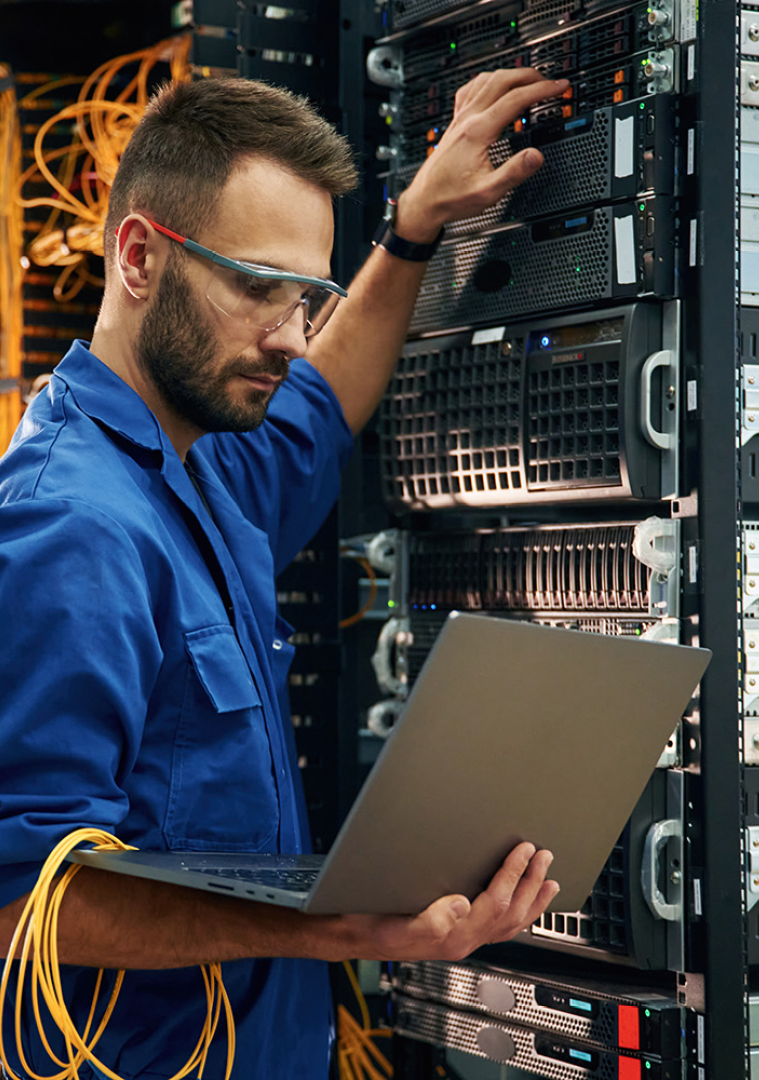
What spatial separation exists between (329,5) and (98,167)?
2.38ft

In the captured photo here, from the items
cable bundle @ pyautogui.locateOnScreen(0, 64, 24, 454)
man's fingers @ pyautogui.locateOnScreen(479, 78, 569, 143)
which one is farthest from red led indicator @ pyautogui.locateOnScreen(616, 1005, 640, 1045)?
cable bundle @ pyautogui.locateOnScreen(0, 64, 24, 454)

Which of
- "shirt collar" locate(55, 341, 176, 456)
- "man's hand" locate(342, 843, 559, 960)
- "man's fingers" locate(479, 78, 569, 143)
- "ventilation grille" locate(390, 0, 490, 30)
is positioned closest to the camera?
"man's hand" locate(342, 843, 559, 960)

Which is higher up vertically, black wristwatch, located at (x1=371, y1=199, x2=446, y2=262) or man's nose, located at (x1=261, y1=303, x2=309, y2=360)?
black wristwatch, located at (x1=371, y1=199, x2=446, y2=262)

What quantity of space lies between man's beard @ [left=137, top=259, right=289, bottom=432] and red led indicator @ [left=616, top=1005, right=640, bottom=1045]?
1.07 metres

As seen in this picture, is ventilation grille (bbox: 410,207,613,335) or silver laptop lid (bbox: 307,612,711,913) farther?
ventilation grille (bbox: 410,207,613,335)

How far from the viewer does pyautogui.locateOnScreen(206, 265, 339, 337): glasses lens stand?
1980 mm

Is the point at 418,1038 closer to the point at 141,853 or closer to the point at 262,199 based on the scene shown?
the point at 141,853

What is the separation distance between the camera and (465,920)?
156 cm

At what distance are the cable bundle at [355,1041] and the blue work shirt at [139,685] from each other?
115 centimetres

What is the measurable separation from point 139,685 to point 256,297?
1.98 feet


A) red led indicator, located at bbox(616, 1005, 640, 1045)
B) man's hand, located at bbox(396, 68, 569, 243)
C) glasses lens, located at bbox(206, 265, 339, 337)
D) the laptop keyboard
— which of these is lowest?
red led indicator, located at bbox(616, 1005, 640, 1045)

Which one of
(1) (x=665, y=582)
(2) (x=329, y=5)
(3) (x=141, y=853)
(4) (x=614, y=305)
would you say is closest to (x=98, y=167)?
(2) (x=329, y=5)

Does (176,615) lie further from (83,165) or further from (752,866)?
(83,165)

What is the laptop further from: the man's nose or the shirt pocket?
the man's nose
